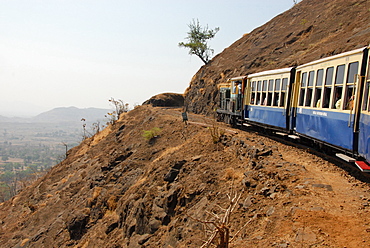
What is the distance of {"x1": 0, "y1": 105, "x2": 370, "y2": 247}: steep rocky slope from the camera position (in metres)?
7.18

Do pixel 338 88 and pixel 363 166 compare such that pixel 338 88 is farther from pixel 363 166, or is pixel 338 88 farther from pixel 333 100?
pixel 363 166

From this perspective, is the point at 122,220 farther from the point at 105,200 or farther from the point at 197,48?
the point at 197,48

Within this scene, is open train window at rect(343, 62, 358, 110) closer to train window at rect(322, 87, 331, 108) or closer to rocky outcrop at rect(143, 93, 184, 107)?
train window at rect(322, 87, 331, 108)

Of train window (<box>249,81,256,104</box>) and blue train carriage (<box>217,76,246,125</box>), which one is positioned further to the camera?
blue train carriage (<box>217,76,246,125</box>)

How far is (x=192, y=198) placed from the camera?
12445 mm

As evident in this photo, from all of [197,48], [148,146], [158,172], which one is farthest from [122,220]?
[197,48]

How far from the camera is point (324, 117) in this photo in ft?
39.4

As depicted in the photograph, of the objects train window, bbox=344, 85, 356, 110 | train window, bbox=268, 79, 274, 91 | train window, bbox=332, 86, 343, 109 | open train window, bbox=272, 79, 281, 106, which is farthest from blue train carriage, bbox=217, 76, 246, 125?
train window, bbox=344, 85, 356, 110

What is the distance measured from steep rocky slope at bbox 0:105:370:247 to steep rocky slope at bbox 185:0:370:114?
1426cm

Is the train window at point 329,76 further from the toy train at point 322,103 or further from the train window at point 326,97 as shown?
the train window at point 326,97

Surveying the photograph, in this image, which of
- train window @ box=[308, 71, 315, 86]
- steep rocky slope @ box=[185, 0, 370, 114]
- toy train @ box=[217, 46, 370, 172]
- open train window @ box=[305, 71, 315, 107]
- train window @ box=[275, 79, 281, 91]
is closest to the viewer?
toy train @ box=[217, 46, 370, 172]

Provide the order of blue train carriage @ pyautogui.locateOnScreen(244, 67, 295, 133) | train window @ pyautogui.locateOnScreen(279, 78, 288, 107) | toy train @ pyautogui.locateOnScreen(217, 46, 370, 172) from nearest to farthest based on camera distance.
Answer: toy train @ pyautogui.locateOnScreen(217, 46, 370, 172) → blue train carriage @ pyautogui.locateOnScreen(244, 67, 295, 133) → train window @ pyautogui.locateOnScreen(279, 78, 288, 107)

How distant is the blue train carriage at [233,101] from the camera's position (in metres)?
23.7

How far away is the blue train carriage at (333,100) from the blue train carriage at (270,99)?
132cm
